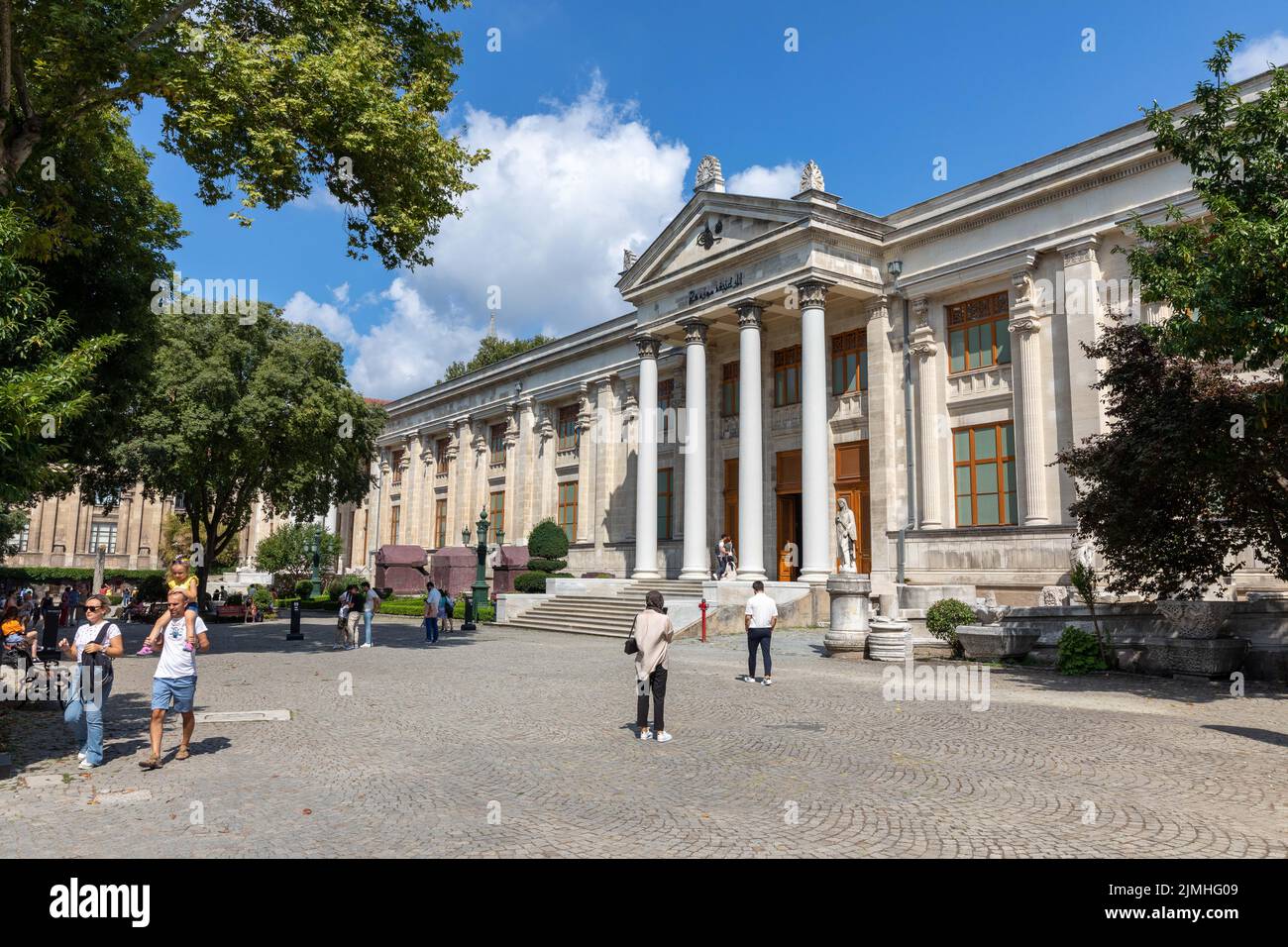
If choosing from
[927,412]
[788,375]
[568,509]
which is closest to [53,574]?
[568,509]

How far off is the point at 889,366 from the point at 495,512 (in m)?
27.5

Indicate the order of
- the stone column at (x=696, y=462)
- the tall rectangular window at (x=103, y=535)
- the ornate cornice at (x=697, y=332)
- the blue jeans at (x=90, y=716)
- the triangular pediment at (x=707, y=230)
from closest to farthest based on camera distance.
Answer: the blue jeans at (x=90, y=716)
the triangular pediment at (x=707, y=230)
the stone column at (x=696, y=462)
the ornate cornice at (x=697, y=332)
the tall rectangular window at (x=103, y=535)

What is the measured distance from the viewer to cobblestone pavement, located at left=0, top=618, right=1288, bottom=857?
568 centimetres

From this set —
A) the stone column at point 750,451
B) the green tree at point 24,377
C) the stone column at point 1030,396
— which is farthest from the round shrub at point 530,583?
the green tree at point 24,377

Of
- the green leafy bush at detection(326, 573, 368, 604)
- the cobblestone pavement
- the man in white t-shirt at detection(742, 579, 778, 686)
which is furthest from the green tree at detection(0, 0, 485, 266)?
the green leafy bush at detection(326, 573, 368, 604)

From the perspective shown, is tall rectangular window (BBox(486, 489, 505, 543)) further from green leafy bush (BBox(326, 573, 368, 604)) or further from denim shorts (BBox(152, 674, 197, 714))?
denim shorts (BBox(152, 674, 197, 714))

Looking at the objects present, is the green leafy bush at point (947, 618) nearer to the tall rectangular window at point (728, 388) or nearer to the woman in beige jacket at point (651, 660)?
the woman in beige jacket at point (651, 660)

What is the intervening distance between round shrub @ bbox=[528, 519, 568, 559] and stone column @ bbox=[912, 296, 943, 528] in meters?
18.8

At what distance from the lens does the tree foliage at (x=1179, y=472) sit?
12969 millimetres

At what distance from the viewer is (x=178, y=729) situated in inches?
390

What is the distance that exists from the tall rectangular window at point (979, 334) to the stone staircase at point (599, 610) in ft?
35.5

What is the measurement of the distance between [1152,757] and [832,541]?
805 inches
